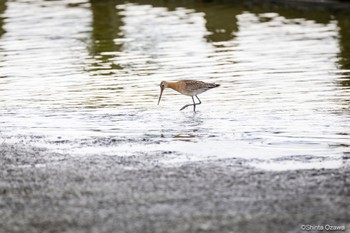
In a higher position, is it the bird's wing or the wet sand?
the wet sand

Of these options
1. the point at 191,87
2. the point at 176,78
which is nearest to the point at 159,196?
the point at 191,87

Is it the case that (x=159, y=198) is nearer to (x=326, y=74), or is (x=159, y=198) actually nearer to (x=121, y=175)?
(x=121, y=175)

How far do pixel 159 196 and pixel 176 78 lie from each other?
8690 mm

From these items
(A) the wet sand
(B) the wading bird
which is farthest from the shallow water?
(A) the wet sand

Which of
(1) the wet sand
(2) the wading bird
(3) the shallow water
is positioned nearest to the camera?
(1) the wet sand

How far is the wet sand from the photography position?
8.09 m

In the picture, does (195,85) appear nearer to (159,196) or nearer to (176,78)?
(176,78)

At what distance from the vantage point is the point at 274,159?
10547 millimetres

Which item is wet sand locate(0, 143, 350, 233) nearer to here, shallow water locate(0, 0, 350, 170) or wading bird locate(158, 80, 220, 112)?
shallow water locate(0, 0, 350, 170)

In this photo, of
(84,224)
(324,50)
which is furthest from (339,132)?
(324,50)

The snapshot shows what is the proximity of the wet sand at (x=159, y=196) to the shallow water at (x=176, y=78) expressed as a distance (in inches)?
19.1

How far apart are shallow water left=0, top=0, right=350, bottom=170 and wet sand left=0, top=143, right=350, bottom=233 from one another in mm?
486

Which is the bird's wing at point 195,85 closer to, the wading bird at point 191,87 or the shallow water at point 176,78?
the wading bird at point 191,87

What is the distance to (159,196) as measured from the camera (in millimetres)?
9031
